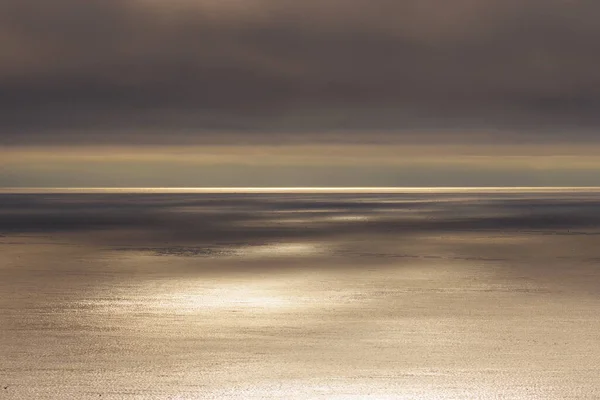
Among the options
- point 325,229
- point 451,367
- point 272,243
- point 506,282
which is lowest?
point 325,229

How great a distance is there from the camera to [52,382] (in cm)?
1055

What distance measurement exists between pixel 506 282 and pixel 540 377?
10.6m

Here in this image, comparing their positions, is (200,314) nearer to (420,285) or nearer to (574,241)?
(420,285)

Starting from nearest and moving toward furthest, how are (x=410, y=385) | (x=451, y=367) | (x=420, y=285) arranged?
(x=410, y=385) < (x=451, y=367) < (x=420, y=285)

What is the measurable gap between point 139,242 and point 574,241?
18.5m

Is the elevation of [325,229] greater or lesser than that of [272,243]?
lesser

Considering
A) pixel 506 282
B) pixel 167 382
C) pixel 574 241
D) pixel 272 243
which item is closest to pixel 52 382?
pixel 167 382

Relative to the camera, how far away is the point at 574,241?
3609 cm

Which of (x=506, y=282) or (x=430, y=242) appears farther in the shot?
(x=430, y=242)

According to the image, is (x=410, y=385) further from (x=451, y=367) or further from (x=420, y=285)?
(x=420, y=285)

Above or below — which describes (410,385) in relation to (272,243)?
above

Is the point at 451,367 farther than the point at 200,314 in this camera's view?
No

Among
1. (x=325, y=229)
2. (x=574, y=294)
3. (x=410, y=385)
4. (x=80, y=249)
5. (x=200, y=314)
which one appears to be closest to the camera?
(x=410, y=385)

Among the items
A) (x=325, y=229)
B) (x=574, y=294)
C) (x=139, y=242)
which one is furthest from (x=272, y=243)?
(x=574, y=294)
